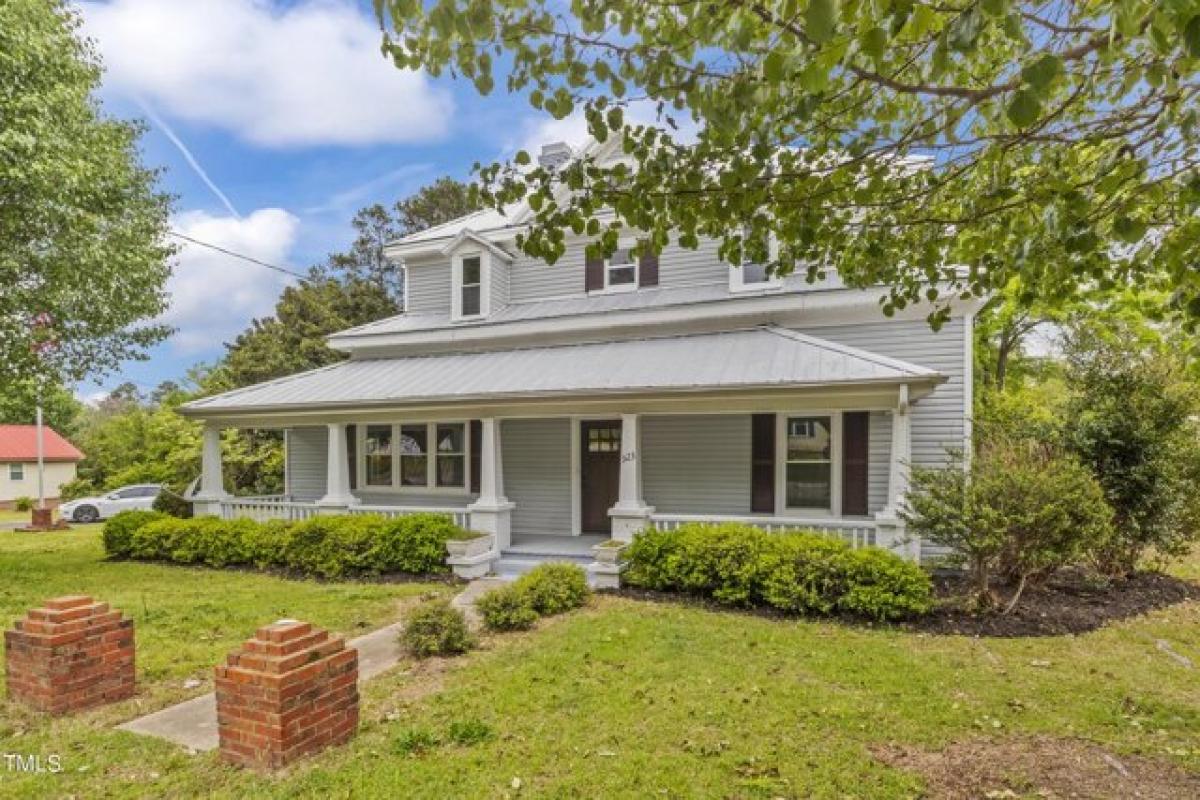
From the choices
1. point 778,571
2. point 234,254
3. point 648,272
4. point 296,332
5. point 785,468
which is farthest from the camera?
point 296,332

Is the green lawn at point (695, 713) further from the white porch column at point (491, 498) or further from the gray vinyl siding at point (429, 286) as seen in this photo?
the gray vinyl siding at point (429, 286)

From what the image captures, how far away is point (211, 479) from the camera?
13.0m

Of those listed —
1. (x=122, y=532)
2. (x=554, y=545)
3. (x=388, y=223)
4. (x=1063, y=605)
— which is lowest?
(x=122, y=532)

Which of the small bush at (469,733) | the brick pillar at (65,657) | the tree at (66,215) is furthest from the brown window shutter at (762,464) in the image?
the tree at (66,215)

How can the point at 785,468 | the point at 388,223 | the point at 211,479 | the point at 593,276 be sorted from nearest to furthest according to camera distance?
the point at 785,468 < the point at 211,479 < the point at 593,276 < the point at 388,223

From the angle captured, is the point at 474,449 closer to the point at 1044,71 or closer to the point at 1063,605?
the point at 1063,605

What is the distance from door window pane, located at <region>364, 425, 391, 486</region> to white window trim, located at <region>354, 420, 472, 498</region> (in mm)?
67

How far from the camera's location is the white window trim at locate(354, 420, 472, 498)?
13.1 metres

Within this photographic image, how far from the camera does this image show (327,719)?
4203 mm

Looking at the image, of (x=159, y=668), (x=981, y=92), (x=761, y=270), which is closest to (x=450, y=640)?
(x=159, y=668)

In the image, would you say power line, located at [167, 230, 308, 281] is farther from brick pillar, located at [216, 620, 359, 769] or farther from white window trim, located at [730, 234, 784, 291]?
brick pillar, located at [216, 620, 359, 769]

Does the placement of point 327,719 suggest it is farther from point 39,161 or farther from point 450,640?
point 39,161

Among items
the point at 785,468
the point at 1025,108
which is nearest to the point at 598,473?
the point at 785,468

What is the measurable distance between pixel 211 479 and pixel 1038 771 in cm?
1387
